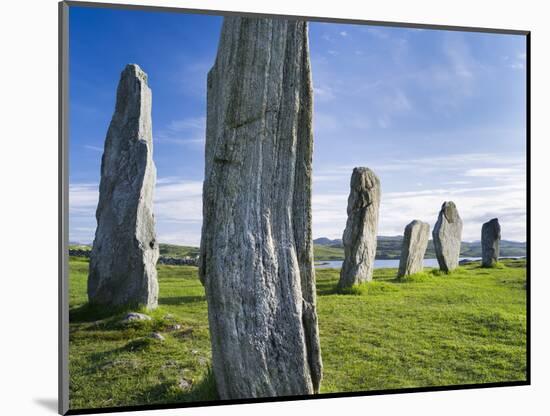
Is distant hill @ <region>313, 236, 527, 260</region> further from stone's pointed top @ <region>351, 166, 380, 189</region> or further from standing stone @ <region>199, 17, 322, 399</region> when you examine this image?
standing stone @ <region>199, 17, 322, 399</region>

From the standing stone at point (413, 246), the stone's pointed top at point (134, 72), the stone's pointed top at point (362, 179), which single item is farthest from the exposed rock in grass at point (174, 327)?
the standing stone at point (413, 246)

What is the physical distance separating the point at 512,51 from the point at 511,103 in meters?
0.64

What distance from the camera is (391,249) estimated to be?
1298cm

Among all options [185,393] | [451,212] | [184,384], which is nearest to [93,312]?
[184,384]

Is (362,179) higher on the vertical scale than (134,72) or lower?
lower

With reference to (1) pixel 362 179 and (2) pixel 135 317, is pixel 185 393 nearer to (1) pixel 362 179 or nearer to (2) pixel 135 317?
(2) pixel 135 317

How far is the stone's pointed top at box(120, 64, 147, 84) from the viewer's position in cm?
897

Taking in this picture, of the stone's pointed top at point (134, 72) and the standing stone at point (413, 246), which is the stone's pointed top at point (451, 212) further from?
the stone's pointed top at point (134, 72)

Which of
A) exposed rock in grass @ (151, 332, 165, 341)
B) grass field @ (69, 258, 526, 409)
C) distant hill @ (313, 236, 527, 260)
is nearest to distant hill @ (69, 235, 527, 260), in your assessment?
distant hill @ (313, 236, 527, 260)

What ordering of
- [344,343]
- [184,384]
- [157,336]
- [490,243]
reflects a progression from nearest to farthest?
[184,384], [157,336], [344,343], [490,243]

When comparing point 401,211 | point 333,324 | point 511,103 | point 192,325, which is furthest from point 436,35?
point 192,325

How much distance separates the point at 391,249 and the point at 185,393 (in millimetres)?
7175

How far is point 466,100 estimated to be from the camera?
9445 millimetres

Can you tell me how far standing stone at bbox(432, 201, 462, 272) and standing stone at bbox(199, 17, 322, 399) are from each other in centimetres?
758
